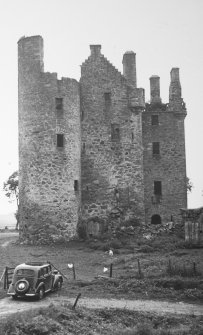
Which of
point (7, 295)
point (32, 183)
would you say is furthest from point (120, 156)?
point (7, 295)

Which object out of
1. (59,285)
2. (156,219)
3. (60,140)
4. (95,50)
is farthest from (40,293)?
(95,50)

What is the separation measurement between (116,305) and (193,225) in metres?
16.6

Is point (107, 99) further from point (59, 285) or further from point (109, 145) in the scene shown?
point (59, 285)

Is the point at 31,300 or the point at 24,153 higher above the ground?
the point at 24,153

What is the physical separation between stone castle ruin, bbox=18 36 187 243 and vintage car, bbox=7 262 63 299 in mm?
16013

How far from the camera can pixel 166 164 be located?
41.9 m

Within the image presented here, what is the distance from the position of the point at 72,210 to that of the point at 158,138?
11435mm

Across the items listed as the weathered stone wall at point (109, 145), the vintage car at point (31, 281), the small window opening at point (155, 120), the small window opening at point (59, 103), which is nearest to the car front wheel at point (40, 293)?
the vintage car at point (31, 281)

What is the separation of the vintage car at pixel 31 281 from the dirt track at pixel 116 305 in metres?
0.34

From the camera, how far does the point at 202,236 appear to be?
106 ft

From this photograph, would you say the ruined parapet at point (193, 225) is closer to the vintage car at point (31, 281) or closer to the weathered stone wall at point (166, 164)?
the weathered stone wall at point (166, 164)

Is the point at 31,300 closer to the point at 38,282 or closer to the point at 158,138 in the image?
the point at 38,282

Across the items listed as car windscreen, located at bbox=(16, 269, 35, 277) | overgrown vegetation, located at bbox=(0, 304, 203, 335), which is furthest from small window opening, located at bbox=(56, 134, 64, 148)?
overgrown vegetation, located at bbox=(0, 304, 203, 335)

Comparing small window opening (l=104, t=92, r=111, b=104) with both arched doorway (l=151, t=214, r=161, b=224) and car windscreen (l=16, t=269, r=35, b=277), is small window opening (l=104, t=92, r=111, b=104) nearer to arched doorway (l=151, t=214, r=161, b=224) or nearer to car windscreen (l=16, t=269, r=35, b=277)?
arched doorway (l=151, t=214, r=161, b=224)
